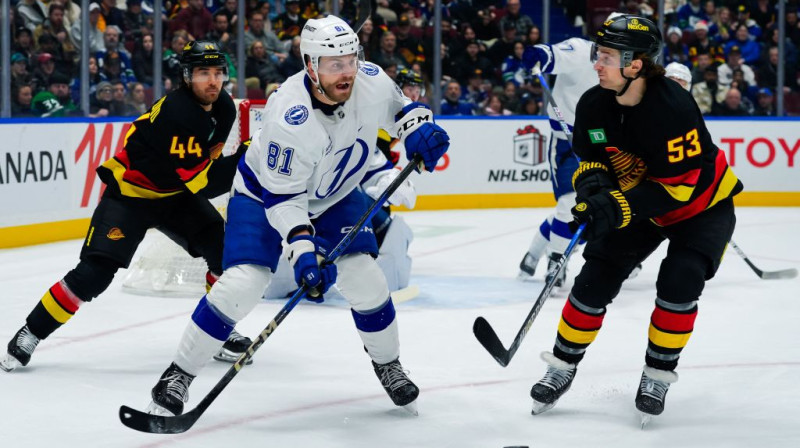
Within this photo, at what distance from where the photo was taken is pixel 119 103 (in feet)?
24.0

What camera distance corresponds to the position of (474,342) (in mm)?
3947

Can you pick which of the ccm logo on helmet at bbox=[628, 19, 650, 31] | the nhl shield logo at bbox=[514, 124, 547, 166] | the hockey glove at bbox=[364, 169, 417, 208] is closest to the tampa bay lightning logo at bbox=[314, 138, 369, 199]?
the ccm logo on helmet at bbox=[628, 19, 650, 31]

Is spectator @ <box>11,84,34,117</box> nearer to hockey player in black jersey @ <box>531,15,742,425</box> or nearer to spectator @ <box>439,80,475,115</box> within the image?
spectator @ <box>439,80,475,115</box>

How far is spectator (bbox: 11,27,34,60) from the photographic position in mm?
6770

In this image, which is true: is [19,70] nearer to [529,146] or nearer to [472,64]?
[472,64]

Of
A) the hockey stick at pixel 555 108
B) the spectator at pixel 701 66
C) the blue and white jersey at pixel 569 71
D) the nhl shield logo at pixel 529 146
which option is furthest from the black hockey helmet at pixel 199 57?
the spectator at pixel 701 66

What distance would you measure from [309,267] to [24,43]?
4.76m

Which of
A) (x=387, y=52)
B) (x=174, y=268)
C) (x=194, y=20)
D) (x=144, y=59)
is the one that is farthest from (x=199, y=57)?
(x=387, y=52)

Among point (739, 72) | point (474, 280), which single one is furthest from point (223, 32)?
point (739, 72)

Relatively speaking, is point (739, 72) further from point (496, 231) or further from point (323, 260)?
point (323, 260)

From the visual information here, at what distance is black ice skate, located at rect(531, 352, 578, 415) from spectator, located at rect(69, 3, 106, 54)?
16.5 feet

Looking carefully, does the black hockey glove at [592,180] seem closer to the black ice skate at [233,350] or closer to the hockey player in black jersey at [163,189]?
the hockey player in black jersey at [163,189]

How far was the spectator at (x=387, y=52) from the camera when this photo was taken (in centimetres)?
873

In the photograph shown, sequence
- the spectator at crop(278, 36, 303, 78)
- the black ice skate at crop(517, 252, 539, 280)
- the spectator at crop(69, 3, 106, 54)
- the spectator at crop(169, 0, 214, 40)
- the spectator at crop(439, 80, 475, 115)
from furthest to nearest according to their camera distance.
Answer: the spectator at crop(439, 80, 475, 115), the spectator at crop(278, 36, 303, 78), the spectator at crop(169, 0, 214, 40), the spectator at crop(69, 3, 106, 54), the black ice skate at crop(517, 252, 539, 280)
